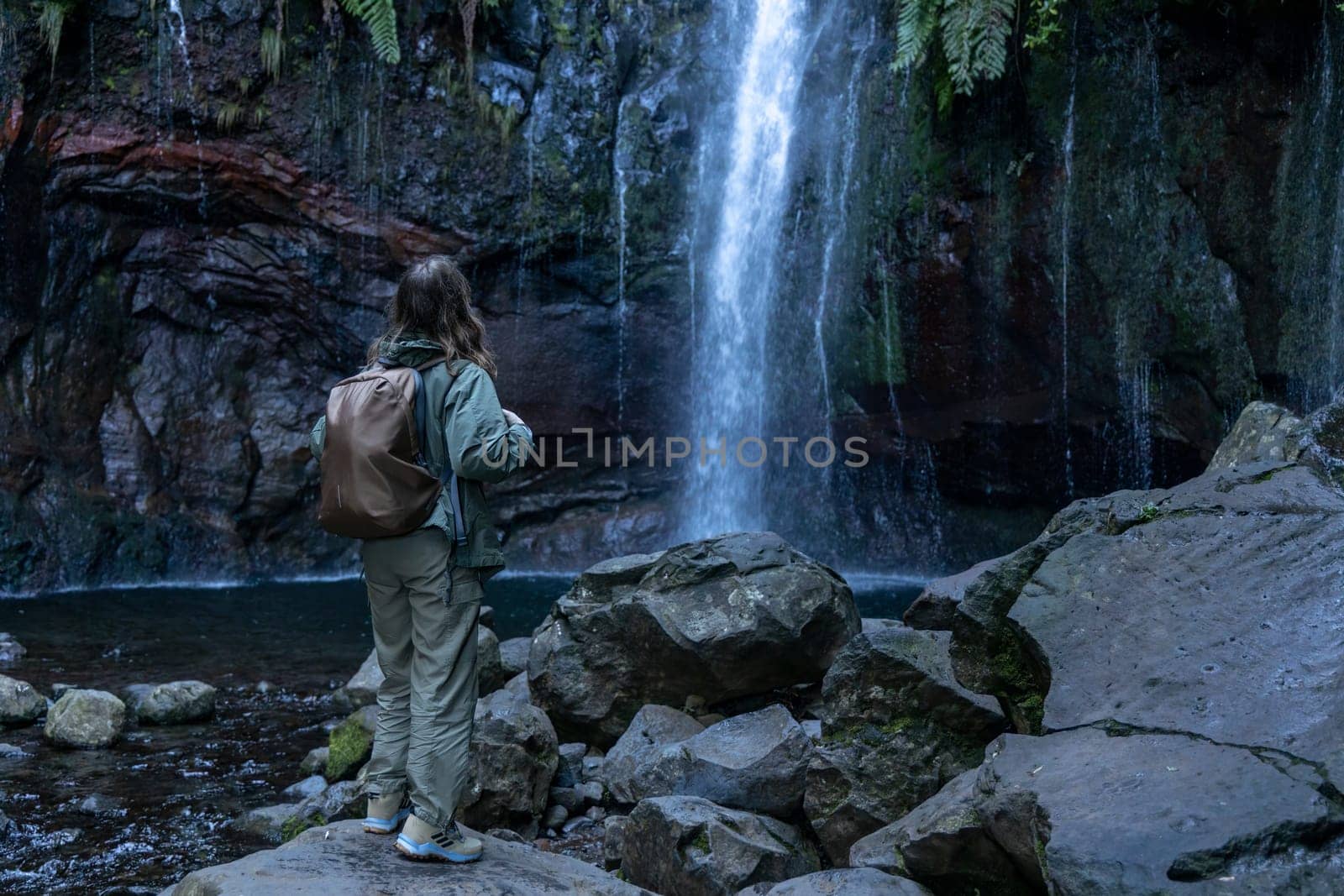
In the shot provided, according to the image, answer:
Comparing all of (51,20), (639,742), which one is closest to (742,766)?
(639,742)

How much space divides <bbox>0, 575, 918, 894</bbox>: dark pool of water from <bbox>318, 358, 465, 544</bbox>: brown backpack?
7.38 feet

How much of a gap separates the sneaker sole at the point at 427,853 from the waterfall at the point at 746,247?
1070 cm

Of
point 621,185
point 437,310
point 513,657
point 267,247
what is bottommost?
point 513,657

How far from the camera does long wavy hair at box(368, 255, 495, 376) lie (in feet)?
11.3

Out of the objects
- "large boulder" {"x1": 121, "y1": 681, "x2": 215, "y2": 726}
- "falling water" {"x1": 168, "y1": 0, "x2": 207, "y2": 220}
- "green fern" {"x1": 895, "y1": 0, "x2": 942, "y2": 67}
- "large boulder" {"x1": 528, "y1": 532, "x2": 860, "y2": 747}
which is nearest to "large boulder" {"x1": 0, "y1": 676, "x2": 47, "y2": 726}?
"large boulder" {"x1": 121, "y1": 681, "x2": 215, "y2": 726}

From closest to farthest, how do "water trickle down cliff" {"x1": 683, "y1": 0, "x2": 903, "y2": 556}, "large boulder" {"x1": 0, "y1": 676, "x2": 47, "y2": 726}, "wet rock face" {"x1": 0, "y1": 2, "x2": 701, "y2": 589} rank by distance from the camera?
1. "large boulder" {"x1": 0, "y1": 676, "x2": 47, "y2": 726}
2. "wet rock face" {"x1": 0, "y1": 2, "x2": 701, "y2": 589}
3. "water trickle down cliff" {"x1": 683, "y1": 0, "x2": 903, "y2": 556}

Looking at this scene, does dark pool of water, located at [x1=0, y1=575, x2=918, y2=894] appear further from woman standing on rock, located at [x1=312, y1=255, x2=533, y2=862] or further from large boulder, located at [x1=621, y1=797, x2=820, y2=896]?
large boulder, located at [x1=621, y1=797, x2=820, y2=896]

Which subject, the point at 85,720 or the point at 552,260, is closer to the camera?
the point at 85,720

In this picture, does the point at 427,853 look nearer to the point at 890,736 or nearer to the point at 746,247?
the point at 890,736

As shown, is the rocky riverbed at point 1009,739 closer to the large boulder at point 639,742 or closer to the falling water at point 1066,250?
the large boulder at point 639,742

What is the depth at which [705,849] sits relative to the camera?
379 cm

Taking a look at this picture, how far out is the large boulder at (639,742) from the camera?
4.95 m

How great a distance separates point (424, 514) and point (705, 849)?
1567 mm

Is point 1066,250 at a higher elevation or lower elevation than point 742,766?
higher
